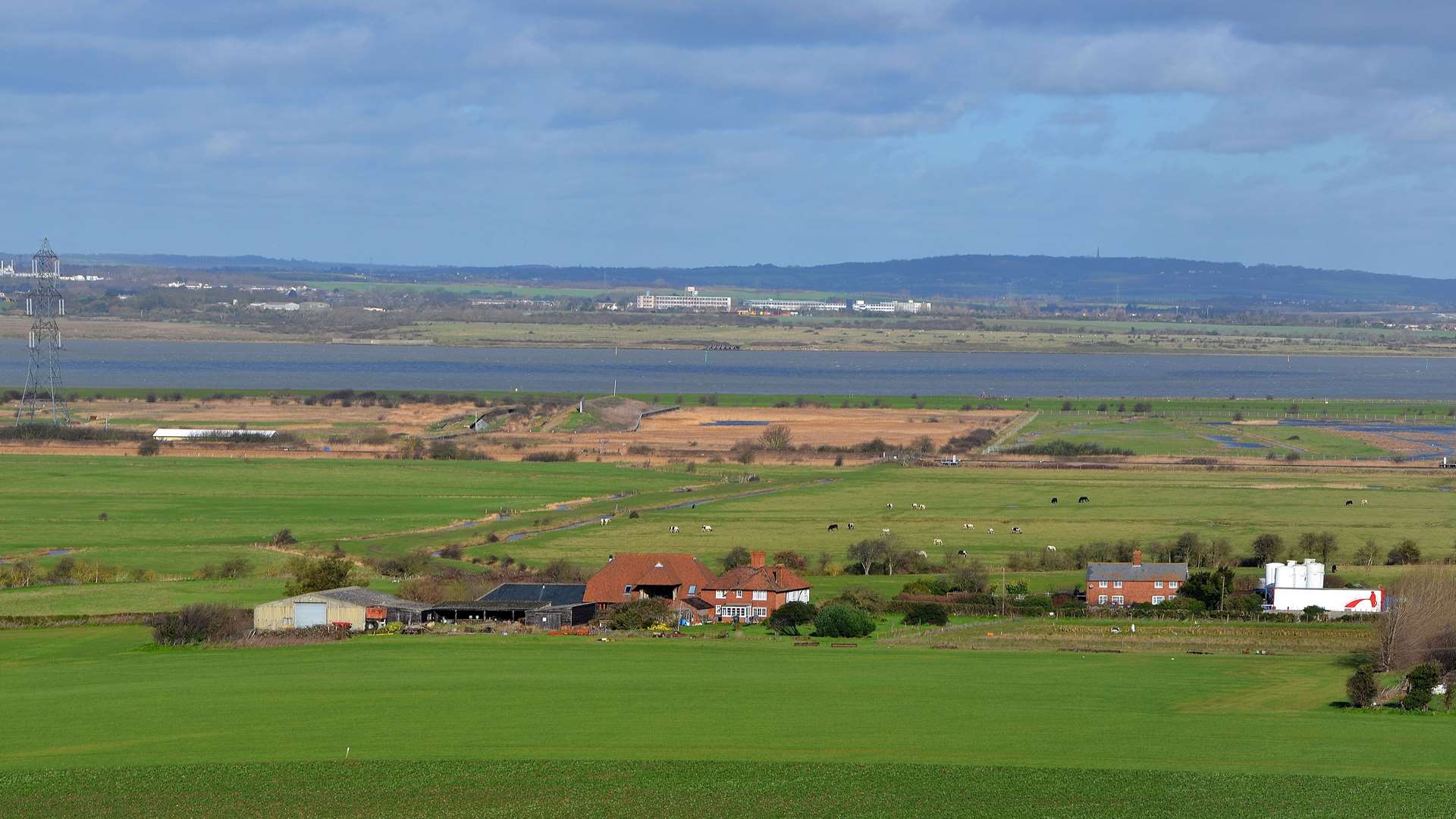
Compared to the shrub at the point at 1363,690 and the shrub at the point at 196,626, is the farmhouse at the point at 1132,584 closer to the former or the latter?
the shrub at the point at 1363,690

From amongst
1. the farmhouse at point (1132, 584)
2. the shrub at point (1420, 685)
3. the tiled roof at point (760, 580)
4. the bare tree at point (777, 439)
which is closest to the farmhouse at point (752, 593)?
the tiled roof at point (760, 580)

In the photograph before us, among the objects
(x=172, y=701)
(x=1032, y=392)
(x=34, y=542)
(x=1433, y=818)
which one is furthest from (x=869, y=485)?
(x=1032, y=392)

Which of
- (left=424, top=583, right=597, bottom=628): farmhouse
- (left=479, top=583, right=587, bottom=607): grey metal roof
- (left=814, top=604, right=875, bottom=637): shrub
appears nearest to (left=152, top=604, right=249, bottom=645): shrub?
(left=424, top=583, right=597, bottom=628): farmhouse

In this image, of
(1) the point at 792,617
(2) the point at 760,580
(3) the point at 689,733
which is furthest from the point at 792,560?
(3) the point at 689,733

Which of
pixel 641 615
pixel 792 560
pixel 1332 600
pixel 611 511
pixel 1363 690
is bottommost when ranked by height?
pixel 611 511

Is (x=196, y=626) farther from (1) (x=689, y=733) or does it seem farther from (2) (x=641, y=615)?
(1) (x=689, y=733)
